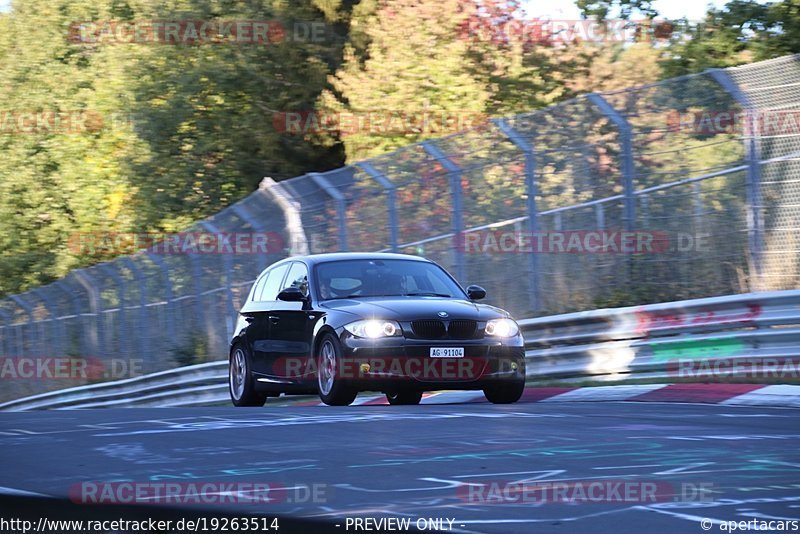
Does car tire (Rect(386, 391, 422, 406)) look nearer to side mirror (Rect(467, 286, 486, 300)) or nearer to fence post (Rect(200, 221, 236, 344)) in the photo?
side mirror (Rect(467, 286, 486, 300))

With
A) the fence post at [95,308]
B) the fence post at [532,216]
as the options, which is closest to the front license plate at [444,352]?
the fence post at [532,216]

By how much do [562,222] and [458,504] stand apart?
11.5 metres

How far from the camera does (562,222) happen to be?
17078 millimetres

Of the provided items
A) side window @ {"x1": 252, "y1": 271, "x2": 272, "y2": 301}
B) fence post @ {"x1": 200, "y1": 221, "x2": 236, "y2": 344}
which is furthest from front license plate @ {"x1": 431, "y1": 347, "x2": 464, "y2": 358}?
fence post @ {"x1": 200, "y1": 221, "x2": 236, "y2": 344}

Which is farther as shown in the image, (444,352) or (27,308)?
(27,308)

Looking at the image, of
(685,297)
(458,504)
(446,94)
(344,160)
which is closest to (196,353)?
(446,94)

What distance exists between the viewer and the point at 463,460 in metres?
7.58

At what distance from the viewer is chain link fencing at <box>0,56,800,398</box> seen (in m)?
14.5

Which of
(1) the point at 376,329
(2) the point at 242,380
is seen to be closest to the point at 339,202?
(2) the point at 242,380

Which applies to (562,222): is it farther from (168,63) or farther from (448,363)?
(168,63)

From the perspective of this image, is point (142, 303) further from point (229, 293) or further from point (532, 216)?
point (532, 216)

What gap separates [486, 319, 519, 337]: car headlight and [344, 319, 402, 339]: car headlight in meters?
0.90

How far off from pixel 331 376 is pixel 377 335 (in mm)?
691

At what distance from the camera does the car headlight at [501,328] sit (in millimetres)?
13352
